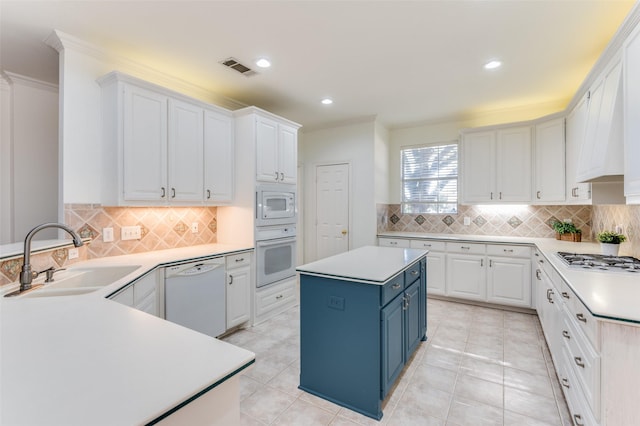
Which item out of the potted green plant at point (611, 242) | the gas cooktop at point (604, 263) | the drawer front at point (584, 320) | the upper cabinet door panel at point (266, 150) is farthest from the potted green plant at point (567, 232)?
the upper cabinet door panel at point (266, 150)

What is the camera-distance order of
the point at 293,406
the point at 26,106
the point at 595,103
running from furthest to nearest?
the point at 26,106, the point at 595,103, the point at 293,406

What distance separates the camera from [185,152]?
2945 millimetres

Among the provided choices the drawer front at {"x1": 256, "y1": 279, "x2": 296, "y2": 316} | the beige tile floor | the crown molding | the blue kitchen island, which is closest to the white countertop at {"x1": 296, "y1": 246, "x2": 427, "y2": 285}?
the blue kitchen island

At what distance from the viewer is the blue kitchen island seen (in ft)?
6.17

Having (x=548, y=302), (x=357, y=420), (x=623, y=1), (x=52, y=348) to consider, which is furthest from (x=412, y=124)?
(x=52, y=348)

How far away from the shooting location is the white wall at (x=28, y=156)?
2895 mm

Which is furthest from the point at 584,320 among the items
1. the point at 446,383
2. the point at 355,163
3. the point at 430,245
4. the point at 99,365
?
the point at 355,163

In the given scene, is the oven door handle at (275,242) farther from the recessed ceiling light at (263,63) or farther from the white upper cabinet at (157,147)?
the recessed ceiling light at (263,63)

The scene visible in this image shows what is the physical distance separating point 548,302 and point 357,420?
1.90 m

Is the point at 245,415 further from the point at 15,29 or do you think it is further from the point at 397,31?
the point at 15,29

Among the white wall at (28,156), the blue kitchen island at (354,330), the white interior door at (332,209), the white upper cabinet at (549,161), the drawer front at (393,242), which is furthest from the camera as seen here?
the white interior door at (332,209)

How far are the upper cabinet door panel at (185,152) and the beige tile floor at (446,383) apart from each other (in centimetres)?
157

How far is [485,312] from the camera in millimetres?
3758

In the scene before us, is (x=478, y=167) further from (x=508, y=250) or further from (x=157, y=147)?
(x=157, y=147)
